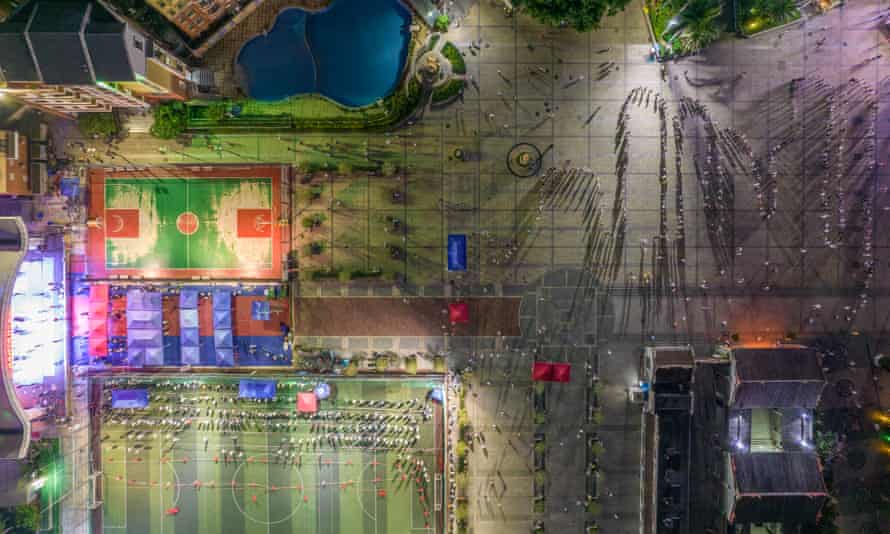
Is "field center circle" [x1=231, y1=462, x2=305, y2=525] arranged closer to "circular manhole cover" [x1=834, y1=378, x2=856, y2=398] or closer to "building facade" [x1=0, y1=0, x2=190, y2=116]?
"building facade" [x1=0, y1=0, x2=190, y2=116]

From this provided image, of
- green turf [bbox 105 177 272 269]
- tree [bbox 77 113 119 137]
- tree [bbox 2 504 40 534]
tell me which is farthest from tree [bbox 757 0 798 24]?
tree [bbox 2 504 40 534]

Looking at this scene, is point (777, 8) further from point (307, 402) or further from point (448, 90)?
point (307, 402)

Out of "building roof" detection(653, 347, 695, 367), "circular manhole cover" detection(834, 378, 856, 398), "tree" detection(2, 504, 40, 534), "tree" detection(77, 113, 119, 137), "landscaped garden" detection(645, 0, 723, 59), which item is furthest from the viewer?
"circular manhole cover" detection(834, 378, 856, 398)

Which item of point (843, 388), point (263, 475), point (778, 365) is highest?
point (778, 365)

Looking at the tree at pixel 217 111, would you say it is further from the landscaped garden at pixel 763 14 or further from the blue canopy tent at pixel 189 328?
the landscaped garden at pixel 763 14

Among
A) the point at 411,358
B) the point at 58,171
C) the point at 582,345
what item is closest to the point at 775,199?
the point at 582,345

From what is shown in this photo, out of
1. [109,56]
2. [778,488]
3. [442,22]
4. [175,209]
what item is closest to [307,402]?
[175,209]
